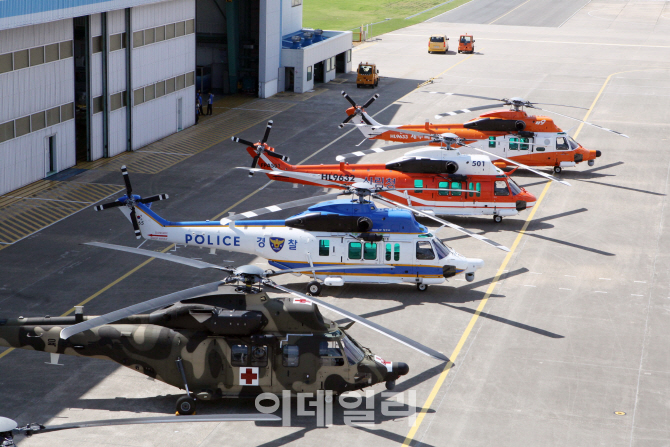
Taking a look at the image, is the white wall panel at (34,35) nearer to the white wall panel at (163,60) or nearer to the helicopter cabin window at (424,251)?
the white wall panel at (163,60)

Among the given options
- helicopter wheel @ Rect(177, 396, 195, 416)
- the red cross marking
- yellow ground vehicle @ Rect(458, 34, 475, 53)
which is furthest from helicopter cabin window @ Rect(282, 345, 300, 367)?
yellow ground vehicle @ Rect(458, 34, 475, 53)

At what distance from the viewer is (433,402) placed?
2295 centimetres

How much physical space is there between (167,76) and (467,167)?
24.6m

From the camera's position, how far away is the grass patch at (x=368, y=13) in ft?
352

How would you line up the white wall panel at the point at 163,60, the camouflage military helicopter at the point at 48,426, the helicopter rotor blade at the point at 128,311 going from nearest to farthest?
the camouflage military helicopter at the point at 48,426
the helicopter rotor blade at the point at 128,311
the white wall panel at the point at 163,60

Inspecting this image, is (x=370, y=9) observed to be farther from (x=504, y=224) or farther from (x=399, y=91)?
(x=504, y=224)

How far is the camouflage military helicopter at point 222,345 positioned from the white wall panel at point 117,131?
29076 mm

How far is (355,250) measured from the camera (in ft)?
97.6

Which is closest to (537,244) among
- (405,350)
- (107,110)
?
(405,350)

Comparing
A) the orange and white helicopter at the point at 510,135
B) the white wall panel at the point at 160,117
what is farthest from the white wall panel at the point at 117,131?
the orange and white helicopter at the point at 510,135

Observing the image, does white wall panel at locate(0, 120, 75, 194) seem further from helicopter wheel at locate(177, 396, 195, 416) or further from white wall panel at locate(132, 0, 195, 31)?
helicopter wheel at locate(177, 396, 195, 416)

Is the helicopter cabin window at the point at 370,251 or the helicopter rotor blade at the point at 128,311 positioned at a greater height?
the helicopter rotor blade at the point at 128,311

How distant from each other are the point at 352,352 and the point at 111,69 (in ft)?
104

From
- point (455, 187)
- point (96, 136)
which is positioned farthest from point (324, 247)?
point (96, 136)
